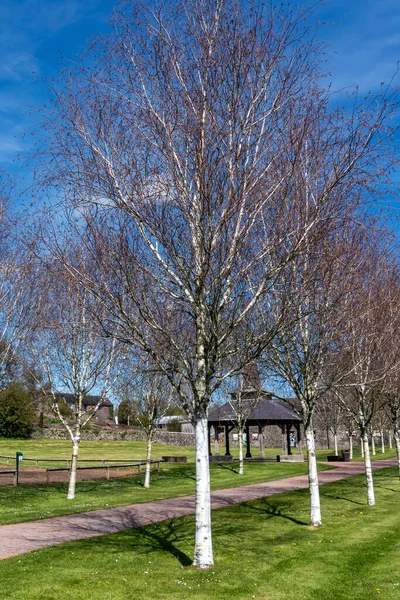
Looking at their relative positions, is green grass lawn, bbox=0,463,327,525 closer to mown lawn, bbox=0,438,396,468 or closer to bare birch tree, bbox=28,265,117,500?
bare birch tree, bbox=28,265,117,500

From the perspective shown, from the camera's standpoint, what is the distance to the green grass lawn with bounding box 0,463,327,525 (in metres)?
17.3

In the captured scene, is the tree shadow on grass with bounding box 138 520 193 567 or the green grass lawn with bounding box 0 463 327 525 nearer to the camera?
the tree shadow on grass with bounding box 138 520 193 567

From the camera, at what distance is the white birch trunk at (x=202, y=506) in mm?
9148

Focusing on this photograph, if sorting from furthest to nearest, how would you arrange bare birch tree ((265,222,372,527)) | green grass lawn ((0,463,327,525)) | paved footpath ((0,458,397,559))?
1. green grass lawn ((0,463,327,525))
2. bare birch tree ((265,222,372,527))
3. paved footpath ((0,458,397,559))

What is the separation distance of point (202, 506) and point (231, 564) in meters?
1.52

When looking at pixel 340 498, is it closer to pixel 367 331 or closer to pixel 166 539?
pixel 367 331

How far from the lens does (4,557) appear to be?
1044cm

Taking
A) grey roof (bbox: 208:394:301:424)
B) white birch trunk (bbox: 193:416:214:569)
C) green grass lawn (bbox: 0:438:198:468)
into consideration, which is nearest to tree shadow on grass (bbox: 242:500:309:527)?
white birch trunk (bbox: 193:416:214:569)

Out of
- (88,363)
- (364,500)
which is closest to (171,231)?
(88,363)

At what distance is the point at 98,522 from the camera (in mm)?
14664

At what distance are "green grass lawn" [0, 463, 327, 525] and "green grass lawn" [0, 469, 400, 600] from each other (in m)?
4.60

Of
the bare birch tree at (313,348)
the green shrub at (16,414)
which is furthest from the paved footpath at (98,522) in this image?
the green shrub at (16,414)

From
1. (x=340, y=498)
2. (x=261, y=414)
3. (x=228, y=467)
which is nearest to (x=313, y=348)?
(x=340, y=498)

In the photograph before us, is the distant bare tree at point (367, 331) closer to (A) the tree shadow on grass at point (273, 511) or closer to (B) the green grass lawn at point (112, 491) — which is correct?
(A) the tree shadow on grass at point (273, 511)
